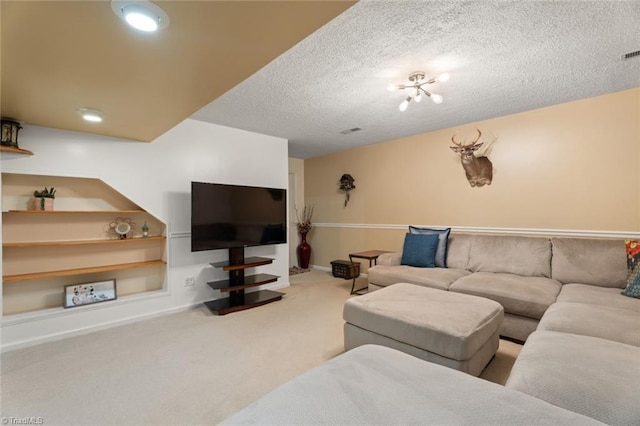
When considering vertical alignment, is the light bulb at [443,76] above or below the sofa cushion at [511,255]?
above

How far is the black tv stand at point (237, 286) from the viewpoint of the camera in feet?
10.7

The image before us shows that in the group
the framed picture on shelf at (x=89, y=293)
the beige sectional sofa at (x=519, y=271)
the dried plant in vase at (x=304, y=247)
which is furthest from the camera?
the dried plant in vase at (x=304, y=247)

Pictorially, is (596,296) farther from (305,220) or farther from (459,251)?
(305,220)

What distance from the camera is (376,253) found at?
13.6 ft

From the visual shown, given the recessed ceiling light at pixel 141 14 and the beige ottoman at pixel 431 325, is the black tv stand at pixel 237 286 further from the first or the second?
the recessed ceiling light at pixel 141 14

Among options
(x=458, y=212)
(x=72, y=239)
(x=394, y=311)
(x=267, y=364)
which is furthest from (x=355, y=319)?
(x=72, y=239)

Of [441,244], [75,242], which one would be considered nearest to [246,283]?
[75,242]

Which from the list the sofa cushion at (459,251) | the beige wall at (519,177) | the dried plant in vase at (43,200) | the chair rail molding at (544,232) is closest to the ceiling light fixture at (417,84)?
Result: the beige wall at (519,177)

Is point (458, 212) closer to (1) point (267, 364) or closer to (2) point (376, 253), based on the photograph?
(2) point (376, 253)

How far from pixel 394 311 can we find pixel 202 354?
63.0 inches

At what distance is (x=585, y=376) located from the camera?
3.55 ft

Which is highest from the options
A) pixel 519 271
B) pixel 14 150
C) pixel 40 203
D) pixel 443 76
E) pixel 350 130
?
pixel 350 130

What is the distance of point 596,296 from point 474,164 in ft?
6.45

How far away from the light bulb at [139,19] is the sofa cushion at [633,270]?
3.56m
